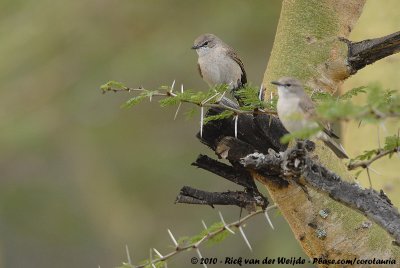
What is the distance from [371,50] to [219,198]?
1290mm

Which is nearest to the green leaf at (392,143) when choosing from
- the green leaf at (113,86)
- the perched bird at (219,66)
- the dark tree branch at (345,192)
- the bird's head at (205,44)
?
the dark tree branch at (345,192)

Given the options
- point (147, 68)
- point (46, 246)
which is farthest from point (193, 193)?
point (46, 246)

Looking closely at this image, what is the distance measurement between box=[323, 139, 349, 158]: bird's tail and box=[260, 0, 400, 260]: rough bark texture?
0.21m

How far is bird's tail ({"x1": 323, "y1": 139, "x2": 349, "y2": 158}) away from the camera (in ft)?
14.6

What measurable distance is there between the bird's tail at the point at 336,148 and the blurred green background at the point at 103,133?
7175mm

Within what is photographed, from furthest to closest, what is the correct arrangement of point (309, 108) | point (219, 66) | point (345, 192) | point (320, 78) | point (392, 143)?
point (219, 66) → point (320, 78) → point (309, 108) → point (345, 192) → point (392, 143)

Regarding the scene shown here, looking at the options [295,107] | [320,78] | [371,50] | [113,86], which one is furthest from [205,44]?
[295,107]

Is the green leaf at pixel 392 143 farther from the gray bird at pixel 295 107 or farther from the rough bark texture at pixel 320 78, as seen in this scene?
the rough bark texture at pixel 320 78

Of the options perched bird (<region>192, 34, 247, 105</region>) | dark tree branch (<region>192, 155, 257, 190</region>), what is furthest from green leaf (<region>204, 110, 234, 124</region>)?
perched bird (<region>192, 34, 247, 105</region>)

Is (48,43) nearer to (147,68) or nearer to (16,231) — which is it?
(147,68)

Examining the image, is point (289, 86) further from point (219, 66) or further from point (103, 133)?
point (103, 133)

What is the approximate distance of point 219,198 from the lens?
4508 millimetres

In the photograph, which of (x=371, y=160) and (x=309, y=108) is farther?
(x=309, y=108)

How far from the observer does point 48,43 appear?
492 inches
